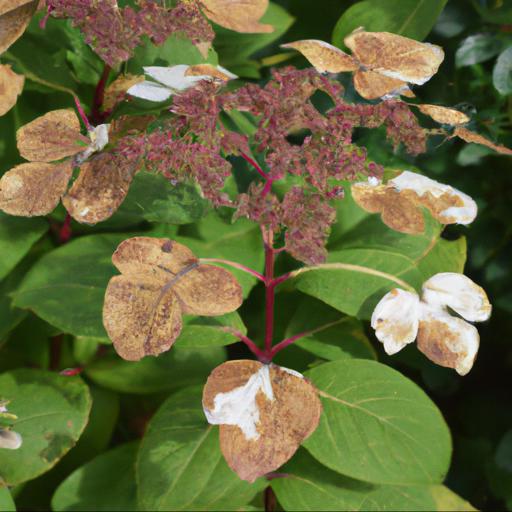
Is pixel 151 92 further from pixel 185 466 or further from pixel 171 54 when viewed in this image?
pixel 185 466

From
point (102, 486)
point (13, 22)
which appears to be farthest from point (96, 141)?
point (102, 486)

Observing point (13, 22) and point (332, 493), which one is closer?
point (13, 22)

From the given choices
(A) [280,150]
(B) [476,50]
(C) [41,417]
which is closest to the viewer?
(A) [280,150]

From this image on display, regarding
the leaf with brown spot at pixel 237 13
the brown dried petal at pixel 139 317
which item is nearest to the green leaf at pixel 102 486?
the brown dried petal at pixel 139 317

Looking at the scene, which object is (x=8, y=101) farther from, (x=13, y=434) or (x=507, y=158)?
(x=507, y=158)

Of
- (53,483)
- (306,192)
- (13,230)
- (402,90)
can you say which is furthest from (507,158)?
(53,483)
